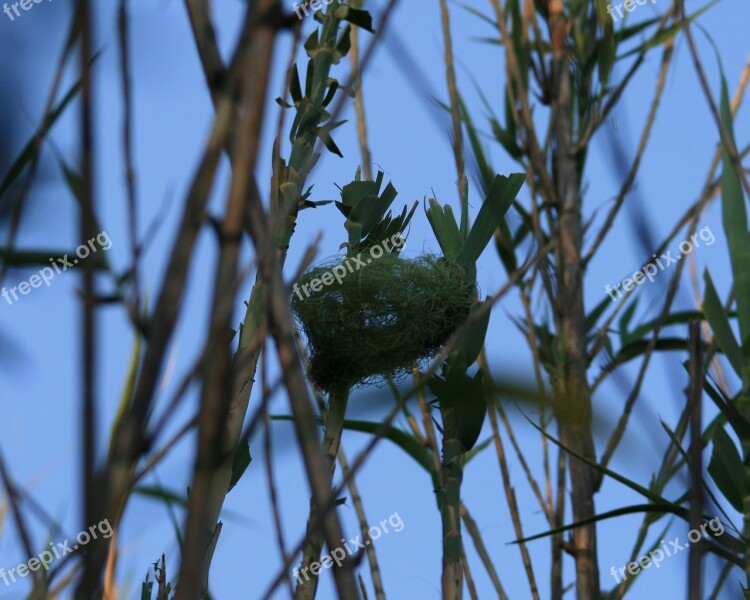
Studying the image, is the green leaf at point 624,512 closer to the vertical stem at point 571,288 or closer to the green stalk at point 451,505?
the green stalk at point 451,505

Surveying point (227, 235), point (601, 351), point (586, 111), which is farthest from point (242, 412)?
point (586, 111)

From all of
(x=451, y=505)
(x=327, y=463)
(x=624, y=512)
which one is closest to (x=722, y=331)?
(x=624, y=512)

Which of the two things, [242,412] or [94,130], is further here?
[242,412]

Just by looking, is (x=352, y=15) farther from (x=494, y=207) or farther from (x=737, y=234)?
(x=737, y=234)

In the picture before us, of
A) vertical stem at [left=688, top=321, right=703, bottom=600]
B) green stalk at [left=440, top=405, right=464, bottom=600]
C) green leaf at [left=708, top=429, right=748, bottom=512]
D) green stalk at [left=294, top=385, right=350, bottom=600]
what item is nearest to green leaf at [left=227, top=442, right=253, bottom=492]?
green stalk at [left=294, top=385, right=350, bottom=600]

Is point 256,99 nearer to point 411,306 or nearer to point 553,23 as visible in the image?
point 411,306

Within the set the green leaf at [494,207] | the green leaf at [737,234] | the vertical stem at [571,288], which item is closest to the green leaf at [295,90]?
the green leaf at [494,207]
